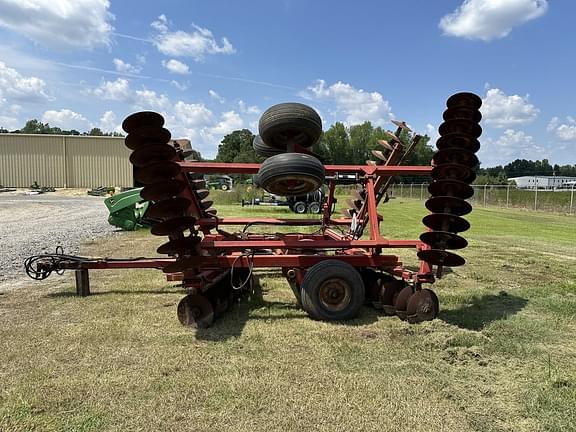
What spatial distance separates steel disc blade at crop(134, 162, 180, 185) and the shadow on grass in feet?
10.1

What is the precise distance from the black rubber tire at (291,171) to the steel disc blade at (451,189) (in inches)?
43.4

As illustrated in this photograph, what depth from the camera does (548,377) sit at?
3.33 m

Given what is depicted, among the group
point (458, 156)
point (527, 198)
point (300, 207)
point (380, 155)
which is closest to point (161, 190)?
point (458, 156)

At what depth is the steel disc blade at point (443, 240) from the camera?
4.54 m

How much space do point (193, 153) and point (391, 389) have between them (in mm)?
4799

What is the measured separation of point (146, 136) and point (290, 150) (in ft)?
5.86

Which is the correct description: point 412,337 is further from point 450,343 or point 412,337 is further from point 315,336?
point 315,336

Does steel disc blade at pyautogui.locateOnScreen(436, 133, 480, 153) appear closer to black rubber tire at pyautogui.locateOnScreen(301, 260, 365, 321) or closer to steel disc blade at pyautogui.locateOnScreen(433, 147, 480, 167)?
steel disc blade at pyautogui.locateOnScreen(433, 147, 480, 167)

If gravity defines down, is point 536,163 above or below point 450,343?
above

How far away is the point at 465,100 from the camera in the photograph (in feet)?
14.4

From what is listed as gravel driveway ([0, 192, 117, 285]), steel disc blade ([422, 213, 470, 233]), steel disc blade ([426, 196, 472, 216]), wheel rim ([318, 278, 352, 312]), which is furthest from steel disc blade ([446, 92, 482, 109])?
gravel driveway ([0, 192, 117, 285])

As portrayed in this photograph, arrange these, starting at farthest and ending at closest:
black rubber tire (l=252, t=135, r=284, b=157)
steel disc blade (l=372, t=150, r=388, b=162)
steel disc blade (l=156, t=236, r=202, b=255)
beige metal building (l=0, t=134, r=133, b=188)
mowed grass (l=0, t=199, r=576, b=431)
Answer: beige metal building (l=0, t=134, r=133, b=188) → steel disc blade (l=372, t=150, r=388, b=162) → black rubber tire (l=252, t=135, r=284, b=157) → steel disc blade (l=156, t=236, r=202, b=255) → mowed grass (l=0, t=199, r=576, b=431)

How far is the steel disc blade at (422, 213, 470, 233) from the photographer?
4512 millimetres

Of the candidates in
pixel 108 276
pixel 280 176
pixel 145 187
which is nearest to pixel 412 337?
pixel 280 176
